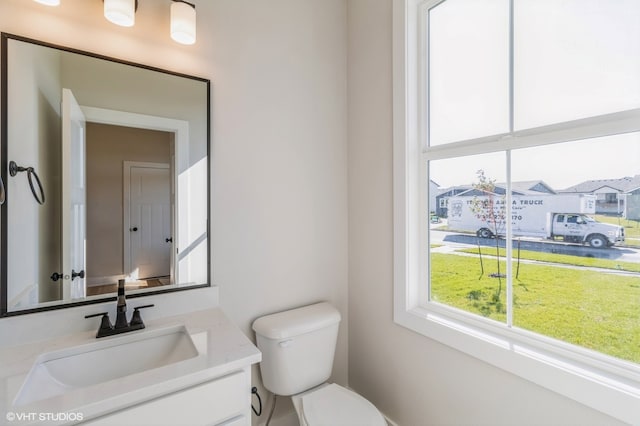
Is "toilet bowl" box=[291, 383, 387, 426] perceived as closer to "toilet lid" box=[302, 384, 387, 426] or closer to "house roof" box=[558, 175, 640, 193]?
"toilet lid" box=[302, 384, 387, 426]

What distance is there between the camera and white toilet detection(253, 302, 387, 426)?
129 cm

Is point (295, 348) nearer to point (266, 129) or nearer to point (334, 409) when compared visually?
point (334, 409)

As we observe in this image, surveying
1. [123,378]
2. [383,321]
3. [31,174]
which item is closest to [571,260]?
[383,321]

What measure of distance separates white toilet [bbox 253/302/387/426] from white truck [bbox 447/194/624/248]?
2.79ft

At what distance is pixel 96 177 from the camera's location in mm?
1168

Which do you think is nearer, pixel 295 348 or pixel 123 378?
pixel 123 378

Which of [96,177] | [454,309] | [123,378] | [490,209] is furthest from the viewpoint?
[454,309]

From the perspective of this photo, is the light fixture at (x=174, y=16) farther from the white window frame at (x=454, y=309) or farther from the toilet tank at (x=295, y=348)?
the toilet tank at (x=295, y=348)

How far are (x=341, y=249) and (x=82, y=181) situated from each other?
4.39 feet

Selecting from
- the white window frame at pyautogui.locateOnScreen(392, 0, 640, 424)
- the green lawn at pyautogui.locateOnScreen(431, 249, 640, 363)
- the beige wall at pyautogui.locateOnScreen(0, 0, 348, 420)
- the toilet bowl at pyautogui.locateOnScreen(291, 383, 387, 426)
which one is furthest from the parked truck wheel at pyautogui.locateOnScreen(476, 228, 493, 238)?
the toilet bowl at pyautogui.locateOnScreen(291, 383, 387, 426)

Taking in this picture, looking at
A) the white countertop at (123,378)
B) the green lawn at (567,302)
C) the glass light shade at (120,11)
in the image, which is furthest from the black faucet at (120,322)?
the green lawn at (567,302)

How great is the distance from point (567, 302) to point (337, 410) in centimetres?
103

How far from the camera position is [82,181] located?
1.14m

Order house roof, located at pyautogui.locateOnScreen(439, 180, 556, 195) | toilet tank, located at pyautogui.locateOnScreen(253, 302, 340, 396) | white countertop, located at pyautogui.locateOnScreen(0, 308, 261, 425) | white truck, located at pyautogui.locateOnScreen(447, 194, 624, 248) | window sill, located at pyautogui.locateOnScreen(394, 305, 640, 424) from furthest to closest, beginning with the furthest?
toilet tank, located at pyautogui.locateOnScreen(253, 302, 340, 396)
house roof, located at pyautogui.locateOnScreen(439, 180, 556, 195)
white truck, located at pyautogui.locateOnScreen(447, 194, 624, 248)
window sill, located at pyautogui.locateOnScreen(394, 305, 640, 424)
white countertop, located at pyautogui.locateOnScreen(0, 308, 261, 425)
